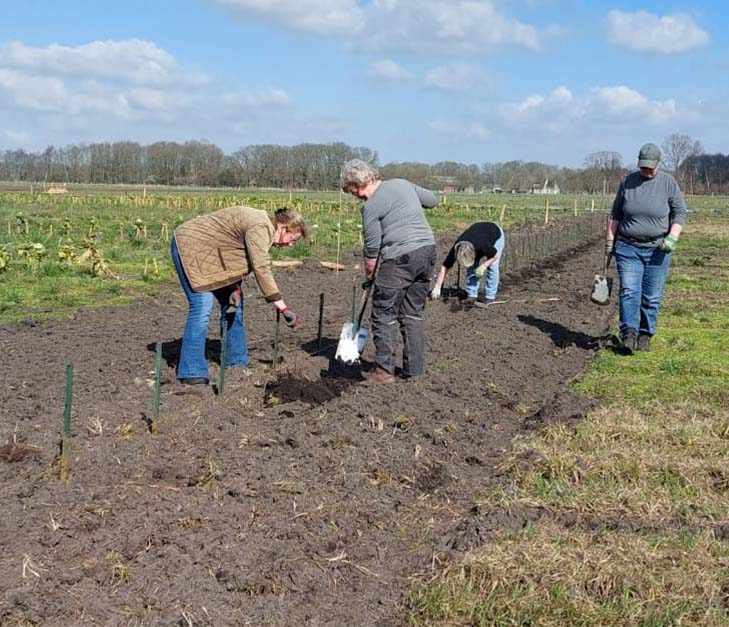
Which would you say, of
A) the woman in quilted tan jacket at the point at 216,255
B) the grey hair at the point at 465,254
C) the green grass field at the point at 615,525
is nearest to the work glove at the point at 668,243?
the green grass field at the point at 615,525

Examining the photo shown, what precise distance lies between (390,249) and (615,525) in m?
2.80

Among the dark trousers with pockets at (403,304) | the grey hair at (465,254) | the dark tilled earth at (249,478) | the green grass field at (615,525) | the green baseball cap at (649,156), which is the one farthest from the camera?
the grey hair at (465,254)

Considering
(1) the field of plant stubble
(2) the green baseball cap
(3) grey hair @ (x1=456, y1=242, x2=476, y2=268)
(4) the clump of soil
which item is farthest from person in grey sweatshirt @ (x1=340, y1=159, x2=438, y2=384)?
(3) grey hair @ (x1=456, y1=242, x2=476, y2=268)

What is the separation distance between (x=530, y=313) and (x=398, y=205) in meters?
4.35

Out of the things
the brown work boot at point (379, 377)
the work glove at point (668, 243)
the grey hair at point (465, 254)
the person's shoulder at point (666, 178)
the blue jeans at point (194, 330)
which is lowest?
the brown work boot at point (379, 377)

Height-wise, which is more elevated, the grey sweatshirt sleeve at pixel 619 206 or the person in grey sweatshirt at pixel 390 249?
the grey sweatshirt sleeve at pixel 619 206

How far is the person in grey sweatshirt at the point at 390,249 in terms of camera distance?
6027 mm

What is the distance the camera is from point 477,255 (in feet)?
33.8

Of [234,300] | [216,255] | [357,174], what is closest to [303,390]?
[234,300]

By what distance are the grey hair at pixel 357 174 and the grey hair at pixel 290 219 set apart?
40cm

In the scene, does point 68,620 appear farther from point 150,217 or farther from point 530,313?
point 150,217

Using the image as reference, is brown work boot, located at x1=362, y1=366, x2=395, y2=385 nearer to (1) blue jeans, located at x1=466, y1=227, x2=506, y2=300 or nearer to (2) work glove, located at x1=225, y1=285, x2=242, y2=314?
(2) work glove, located at x1=225, y1=285, x2=242, y2=314

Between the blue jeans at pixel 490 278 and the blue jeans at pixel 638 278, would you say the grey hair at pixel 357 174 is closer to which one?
the blue jeans at pixel 638 278

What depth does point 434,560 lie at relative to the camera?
3.55m
